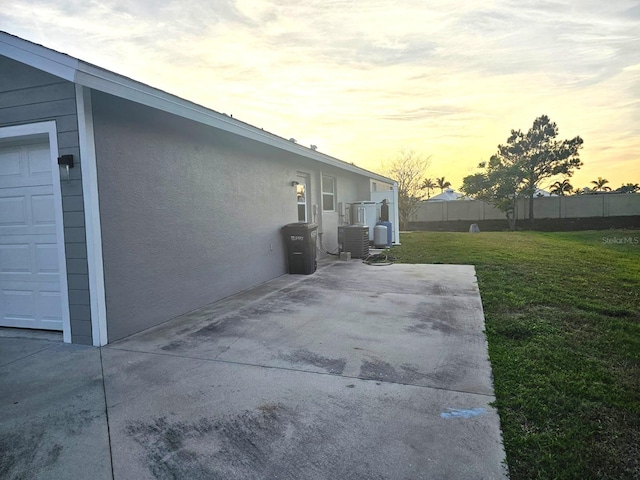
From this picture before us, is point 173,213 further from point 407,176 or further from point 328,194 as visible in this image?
point 407,176

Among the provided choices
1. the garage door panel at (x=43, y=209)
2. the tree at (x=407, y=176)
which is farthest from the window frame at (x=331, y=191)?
the tree at (x=407, y=176)

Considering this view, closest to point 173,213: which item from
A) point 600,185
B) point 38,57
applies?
point 38,57

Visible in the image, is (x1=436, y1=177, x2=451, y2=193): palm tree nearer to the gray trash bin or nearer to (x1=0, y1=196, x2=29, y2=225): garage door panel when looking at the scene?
the gray trash bin

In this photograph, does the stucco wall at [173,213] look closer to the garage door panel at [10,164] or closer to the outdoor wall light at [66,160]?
the outdoor wall light at [66,160]

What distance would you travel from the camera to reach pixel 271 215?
8273mm

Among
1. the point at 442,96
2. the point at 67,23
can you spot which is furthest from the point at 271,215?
the point at 442,96

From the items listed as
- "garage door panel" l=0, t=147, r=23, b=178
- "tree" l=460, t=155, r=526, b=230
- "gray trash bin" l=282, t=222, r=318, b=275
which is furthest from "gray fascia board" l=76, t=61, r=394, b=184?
"tree" l=460, t=155, r=526, b=230

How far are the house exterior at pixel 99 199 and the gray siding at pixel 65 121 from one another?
11mm

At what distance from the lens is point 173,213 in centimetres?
536

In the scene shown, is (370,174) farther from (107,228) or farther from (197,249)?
(107,228)

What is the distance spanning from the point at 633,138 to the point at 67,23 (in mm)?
20269

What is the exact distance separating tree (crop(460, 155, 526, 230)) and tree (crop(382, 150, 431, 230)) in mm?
3594

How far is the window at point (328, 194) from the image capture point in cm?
1206

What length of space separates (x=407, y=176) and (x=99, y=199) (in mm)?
24661
